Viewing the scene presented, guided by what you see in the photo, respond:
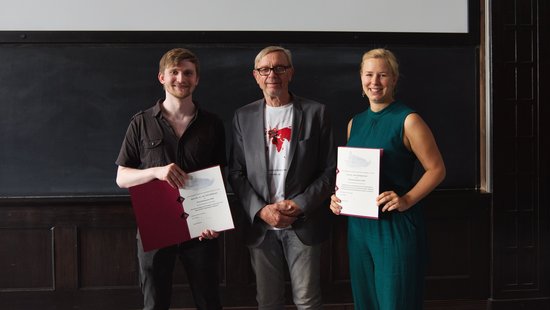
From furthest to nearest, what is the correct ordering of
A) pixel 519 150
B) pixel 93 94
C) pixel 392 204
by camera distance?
pixel 519 150 < pixel 93 94 < pixel 392 204

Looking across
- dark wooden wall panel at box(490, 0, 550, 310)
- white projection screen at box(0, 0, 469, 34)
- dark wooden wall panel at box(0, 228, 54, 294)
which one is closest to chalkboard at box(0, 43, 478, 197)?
white projection screen at box(0, 0, 469, 34)

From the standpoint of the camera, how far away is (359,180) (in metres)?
1.85

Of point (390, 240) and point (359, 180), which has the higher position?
point (359, 180)

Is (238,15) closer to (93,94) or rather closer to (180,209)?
(93,94)

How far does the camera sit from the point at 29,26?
280cm

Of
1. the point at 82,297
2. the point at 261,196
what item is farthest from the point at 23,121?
the point at 261,196

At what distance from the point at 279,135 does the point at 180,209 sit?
532 millimetres

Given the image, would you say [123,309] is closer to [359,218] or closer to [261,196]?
[261,196]

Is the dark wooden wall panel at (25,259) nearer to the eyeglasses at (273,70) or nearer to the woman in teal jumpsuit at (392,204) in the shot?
the eyeglasses at (273,70)

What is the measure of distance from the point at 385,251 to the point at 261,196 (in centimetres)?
58

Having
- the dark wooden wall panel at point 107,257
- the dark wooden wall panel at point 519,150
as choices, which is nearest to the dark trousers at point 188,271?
the dark wooden wall panel at point 107,257

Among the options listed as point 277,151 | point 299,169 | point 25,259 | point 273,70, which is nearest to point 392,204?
point 299,169

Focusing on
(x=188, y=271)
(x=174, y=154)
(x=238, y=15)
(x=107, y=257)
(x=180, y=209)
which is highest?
(x=238, y=15)

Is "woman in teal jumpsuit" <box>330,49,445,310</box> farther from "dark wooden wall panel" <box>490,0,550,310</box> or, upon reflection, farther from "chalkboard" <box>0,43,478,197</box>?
"dark wooden wall panel" <box>490,0,550,310</box>
